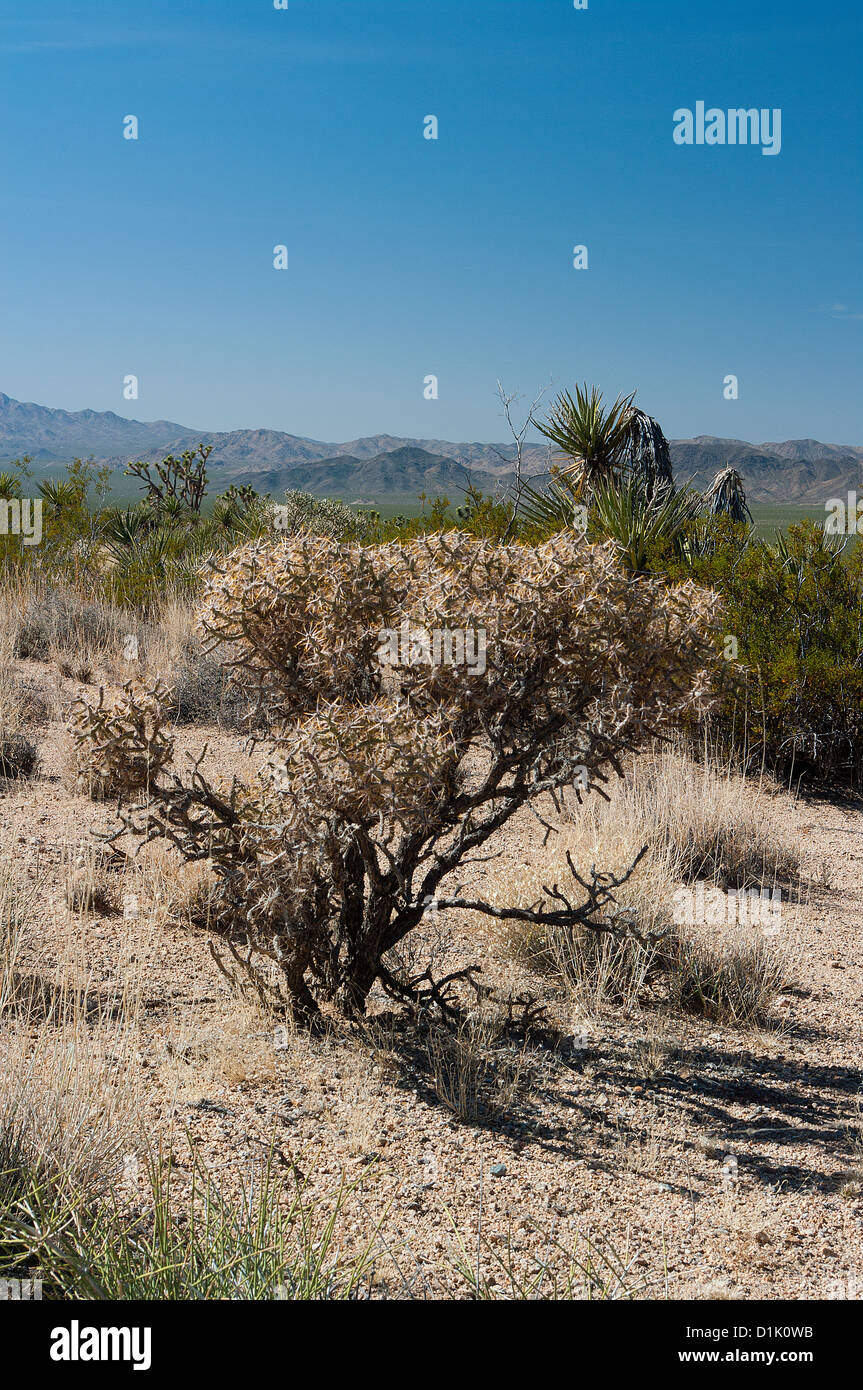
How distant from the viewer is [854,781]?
7.95 m

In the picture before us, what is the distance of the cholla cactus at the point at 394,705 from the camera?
113 inches

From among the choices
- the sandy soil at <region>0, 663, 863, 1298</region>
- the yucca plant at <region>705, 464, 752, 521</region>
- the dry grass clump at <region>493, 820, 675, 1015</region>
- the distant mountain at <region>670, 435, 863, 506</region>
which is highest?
the distant mountain at <region>670, 435, 863, 506</region>

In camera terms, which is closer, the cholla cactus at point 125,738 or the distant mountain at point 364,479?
the cholla cactus at point 125,738

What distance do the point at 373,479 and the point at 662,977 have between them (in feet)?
633

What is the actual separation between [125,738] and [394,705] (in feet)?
2.84

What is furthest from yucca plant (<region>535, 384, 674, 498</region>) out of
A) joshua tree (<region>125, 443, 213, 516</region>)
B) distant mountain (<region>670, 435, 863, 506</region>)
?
distant mountain (<region>670, 435, 863, 506</region>)

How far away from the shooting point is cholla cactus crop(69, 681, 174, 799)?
3.09 m

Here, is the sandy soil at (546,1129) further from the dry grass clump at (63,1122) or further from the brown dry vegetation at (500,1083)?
the dry grass clump at (63,1122)

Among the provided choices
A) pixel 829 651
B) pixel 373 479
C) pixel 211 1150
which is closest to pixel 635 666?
pixel 211 1150

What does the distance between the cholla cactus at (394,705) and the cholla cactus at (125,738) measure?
0.31 ft

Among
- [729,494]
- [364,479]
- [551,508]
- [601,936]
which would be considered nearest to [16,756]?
[601,936]

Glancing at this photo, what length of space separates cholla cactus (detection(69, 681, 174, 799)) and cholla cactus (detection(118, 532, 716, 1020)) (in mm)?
94

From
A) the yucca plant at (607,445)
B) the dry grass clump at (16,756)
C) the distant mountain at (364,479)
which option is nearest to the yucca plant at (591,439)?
the yucca plant at (607,445)

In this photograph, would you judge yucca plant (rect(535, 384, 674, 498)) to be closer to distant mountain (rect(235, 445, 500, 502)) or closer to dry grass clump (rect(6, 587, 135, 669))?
dry grass clump (rect(6, 587, 135, 669))
